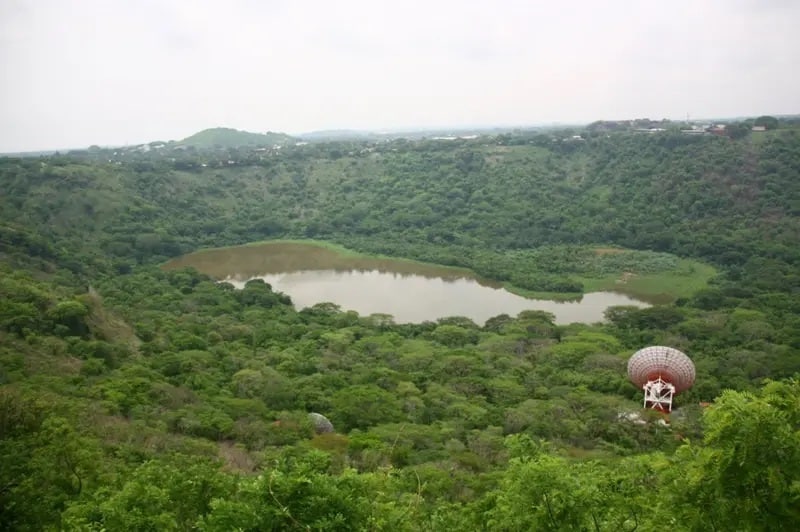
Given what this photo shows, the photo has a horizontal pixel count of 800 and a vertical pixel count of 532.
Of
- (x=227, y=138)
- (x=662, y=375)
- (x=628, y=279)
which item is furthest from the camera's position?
(x=227, y=138)

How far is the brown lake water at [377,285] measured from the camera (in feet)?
134

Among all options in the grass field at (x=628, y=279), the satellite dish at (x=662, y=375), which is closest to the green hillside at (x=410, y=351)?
the grass field at (x=628, y=279)

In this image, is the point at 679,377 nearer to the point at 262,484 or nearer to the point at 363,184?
the point at 262,484

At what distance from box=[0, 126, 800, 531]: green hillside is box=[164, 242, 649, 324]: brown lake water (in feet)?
8.95

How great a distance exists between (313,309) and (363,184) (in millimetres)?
43003

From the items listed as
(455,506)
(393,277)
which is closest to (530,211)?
(393,277)

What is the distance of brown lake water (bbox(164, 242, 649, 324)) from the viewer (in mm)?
40844

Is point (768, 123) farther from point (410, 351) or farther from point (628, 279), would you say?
point (410, 351)

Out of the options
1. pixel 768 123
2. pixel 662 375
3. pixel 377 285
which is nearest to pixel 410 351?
pixel 662 375

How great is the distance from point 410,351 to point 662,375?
12.0 meters

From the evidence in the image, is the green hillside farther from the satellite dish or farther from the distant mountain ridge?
the distant mountain ridge

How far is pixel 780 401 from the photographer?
6.09 m

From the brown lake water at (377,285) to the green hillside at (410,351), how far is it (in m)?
2.73

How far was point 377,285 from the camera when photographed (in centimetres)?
4788
